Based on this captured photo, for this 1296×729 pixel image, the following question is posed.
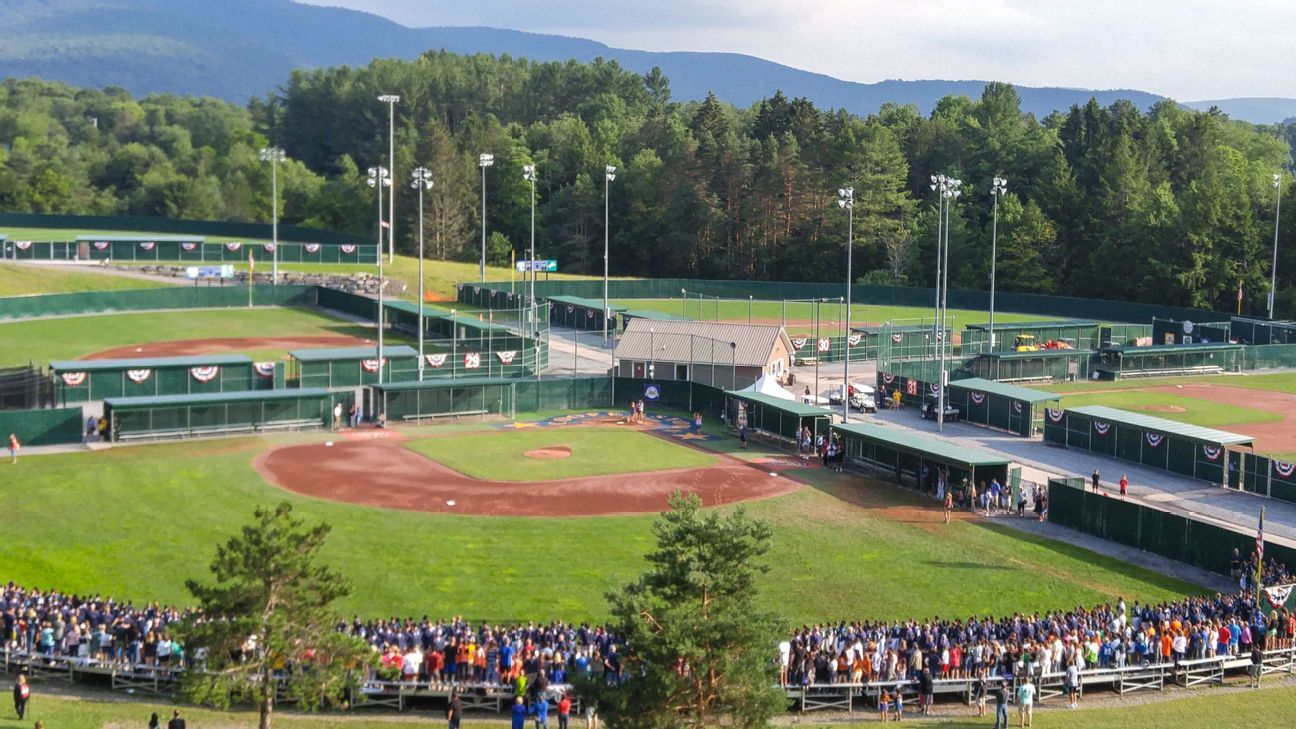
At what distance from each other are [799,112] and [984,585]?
393 feet

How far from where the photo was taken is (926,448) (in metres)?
48.3

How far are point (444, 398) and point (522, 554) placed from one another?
2385 centimetres

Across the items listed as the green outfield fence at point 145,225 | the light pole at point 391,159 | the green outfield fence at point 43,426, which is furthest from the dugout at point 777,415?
the green outfield fence at point 145,225

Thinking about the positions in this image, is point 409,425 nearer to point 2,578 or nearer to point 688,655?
point 2,578

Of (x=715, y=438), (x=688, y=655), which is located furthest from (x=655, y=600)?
(x=715, y=438)

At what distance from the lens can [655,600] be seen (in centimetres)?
2209

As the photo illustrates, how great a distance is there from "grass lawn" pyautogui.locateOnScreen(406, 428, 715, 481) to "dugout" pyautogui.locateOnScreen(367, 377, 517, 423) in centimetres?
402

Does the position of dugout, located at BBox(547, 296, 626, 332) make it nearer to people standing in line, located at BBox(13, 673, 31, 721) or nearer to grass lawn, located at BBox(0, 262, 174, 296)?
grass lawn, located at BBox(0, 262, 174, 296)

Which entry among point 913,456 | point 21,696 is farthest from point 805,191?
point 21,696

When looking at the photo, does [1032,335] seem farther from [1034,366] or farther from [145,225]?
[145,225]

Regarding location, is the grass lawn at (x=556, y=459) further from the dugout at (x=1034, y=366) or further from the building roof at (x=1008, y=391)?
the dugout at (x=1034, y=366)

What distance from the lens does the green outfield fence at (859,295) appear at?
10656 cm

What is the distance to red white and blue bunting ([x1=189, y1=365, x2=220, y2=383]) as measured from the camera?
2469 inches

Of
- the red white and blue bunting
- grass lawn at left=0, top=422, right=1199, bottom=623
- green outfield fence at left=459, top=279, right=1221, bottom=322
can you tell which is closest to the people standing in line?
grass lawn at left=0, top=422, right=1199, bottom=623
